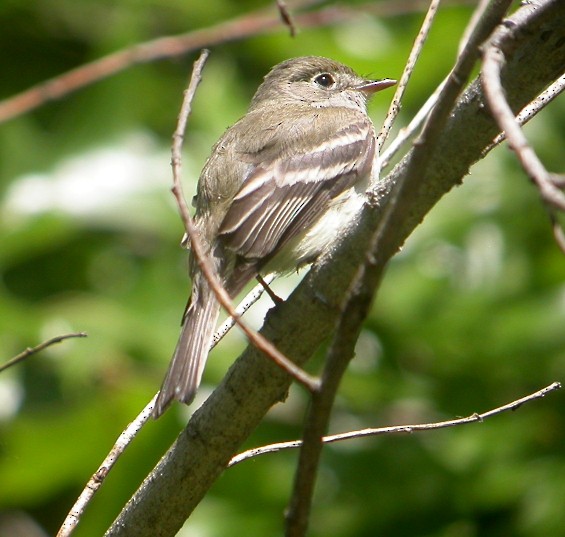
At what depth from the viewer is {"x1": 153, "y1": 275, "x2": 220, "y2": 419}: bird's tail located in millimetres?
2703

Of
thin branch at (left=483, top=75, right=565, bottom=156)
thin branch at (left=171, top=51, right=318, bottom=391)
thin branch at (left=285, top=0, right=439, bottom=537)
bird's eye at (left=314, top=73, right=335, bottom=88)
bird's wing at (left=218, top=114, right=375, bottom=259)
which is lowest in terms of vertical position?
thin branch at (left=285, top=0, right=439, bottom=537)

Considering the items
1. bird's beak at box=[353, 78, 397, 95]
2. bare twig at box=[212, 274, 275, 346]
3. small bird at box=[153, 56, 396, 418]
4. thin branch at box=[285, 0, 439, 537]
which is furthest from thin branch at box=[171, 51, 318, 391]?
bird's beak at box=[353, 78, 397, 95]

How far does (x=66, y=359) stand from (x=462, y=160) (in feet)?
10.1

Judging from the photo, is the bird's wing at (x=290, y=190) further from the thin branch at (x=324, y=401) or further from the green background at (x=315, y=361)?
the thin branch at (x=324, y=401)

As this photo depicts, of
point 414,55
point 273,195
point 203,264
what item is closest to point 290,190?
point 273,195

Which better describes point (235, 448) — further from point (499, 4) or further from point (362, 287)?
point (499, 4)

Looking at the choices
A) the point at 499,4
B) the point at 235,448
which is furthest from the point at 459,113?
the point at 235,448

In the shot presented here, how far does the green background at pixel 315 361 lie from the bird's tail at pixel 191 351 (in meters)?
1.01

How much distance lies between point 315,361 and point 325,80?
1309mm

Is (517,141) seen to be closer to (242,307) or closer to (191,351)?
(242,307)

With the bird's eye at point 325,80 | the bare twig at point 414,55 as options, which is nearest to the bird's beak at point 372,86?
the bird's eye at point 325,80

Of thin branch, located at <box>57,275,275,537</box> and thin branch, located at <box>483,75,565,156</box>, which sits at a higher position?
thin branch, located at <box>483,75,565,156</box>

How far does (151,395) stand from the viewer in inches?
179

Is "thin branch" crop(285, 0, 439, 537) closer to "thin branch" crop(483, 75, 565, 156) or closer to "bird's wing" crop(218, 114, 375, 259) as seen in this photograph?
"thin branch" crop(483, 75, 565, 156)
